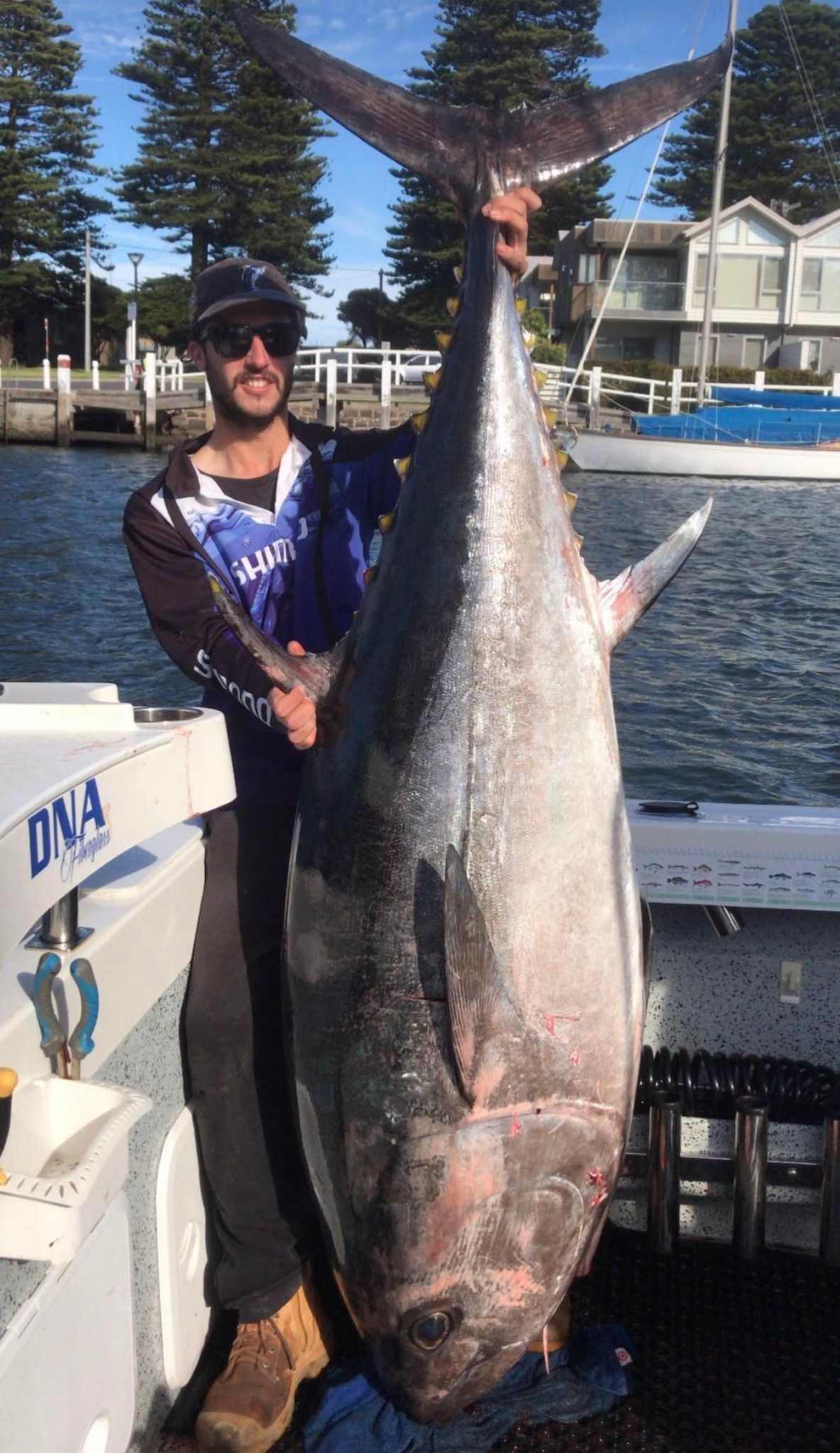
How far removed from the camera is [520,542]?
196cm

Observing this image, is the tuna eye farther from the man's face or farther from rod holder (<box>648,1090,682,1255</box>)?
the man's face

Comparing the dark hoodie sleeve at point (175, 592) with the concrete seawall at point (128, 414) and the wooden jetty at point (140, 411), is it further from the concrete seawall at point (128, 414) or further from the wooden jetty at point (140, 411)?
the concrete seawall at point (128, 414)

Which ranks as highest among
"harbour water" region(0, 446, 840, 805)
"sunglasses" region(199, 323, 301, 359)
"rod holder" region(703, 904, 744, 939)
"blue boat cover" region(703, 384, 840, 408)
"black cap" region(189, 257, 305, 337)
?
"blue boat cover" region(703, 384, 840, 408)

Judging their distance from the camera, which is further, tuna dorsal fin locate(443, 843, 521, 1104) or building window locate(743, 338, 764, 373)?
building window locate(743, 338, 764, 373)

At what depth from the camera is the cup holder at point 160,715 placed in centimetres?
181

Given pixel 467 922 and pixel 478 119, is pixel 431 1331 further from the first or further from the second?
pixel 478 119

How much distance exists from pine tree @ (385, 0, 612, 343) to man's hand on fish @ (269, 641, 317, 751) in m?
33.5

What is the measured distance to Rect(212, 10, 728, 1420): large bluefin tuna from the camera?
1765 mm

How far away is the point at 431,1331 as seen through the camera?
5.90 ft

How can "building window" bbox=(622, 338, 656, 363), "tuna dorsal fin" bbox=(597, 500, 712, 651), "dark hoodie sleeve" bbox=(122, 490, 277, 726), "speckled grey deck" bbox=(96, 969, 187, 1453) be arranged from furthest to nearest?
"building window" bbox=(622, 338, 656, 363), "dark hoodie sleeve" bbox=(122, 490, 277, 726), "tuna dorsal fin" bbox=(597, 500, 712, 651), "speckled grey deck" bbox=(96, 969, 187, 1453)

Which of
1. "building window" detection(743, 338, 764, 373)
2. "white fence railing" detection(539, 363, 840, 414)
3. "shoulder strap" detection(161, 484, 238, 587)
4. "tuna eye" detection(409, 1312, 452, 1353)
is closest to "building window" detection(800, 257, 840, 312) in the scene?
"building window" detection(743, 338, 764, 373)

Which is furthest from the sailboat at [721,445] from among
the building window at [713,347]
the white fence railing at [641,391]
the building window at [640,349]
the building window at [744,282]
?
the building window at [640,349]

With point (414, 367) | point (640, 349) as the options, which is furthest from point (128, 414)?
point (640, 349)

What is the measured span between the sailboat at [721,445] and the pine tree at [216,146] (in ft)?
54.0
